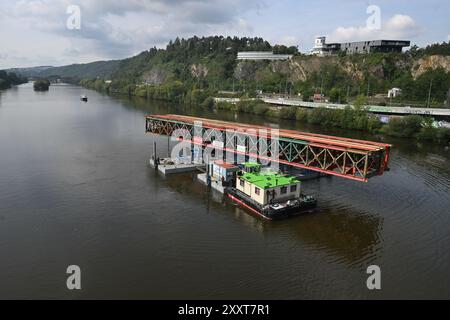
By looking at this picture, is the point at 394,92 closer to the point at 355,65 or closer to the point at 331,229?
the point at 355,65

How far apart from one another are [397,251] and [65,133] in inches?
2868

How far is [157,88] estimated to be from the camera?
190 metres

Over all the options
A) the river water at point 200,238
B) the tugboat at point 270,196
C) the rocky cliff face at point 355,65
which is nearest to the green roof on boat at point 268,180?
the tugboat at point 270,196

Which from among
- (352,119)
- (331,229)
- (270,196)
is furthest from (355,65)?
(331,229)

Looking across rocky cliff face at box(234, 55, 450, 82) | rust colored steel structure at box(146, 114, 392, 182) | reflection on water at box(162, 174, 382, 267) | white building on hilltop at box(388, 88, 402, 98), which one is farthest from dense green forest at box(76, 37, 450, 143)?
reflection on water at box(162, 174, 382, 267)

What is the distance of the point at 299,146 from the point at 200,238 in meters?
18.1

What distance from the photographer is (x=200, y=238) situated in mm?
32250

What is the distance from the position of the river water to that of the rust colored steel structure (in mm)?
4310

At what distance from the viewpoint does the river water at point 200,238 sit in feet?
84.4

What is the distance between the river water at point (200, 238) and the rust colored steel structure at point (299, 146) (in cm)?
431

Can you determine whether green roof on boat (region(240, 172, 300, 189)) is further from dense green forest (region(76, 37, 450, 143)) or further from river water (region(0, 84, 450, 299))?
dense green forest (region(76, 37, 450, 143))

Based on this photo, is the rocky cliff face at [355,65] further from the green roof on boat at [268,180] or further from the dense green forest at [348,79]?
the green roof on boat at [268,180]
